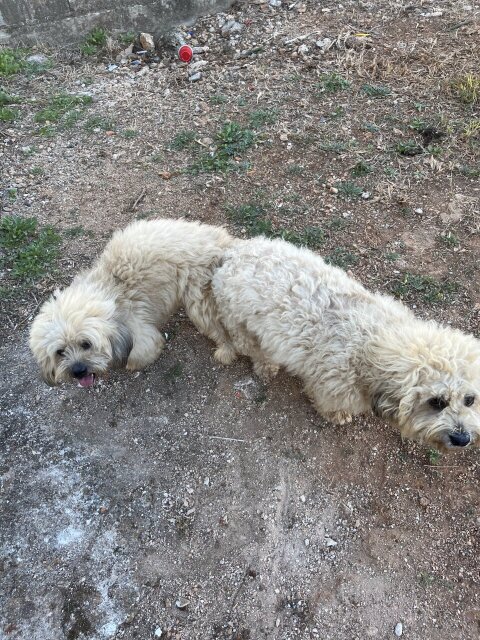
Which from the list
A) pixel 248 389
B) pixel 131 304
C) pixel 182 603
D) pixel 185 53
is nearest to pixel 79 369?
pixel 131 304

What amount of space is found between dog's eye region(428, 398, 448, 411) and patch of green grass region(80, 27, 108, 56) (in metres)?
7.59

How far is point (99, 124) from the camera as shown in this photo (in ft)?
21.4

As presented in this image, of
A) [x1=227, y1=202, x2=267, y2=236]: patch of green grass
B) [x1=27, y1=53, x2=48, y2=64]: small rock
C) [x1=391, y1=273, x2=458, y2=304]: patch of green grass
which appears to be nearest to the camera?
[x1=391, y1=273, x2=458, y2=304]: patch of green grass

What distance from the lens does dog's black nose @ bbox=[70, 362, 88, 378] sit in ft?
11.9

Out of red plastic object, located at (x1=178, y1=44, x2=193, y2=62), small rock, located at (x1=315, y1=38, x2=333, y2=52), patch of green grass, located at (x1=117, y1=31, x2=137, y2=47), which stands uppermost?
patch of green grass, located at (x1=117, y1=31, x2=137, y2=47)

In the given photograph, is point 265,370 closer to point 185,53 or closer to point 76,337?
point 76,337

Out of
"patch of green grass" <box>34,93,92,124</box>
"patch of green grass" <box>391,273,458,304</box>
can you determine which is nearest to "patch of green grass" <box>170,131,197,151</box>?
"patch of green grass" <box>34,93,92,124</box>

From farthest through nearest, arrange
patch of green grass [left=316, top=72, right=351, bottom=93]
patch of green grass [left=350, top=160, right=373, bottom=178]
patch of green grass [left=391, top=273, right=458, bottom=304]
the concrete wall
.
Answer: the concrete wall
patch of green grass [left=316, top=72, right=351, bottom=93]
patch of green grass [left=350, top=160, right=373, bottom=178]
patch of green grass [left=391, top=273, right=458, bottom=304]

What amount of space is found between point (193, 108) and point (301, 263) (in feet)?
13.3

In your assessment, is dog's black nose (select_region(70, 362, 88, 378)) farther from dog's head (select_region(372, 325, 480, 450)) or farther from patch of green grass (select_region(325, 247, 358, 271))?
patch of green grass (select_region(325, 247, 358, 271))

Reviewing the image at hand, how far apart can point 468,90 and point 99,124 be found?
5.07m

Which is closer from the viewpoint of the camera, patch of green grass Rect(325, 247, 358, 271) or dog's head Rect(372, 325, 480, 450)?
dog's head Rect(372, 325, 480, 450)

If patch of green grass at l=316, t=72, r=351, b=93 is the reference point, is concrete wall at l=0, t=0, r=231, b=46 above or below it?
above

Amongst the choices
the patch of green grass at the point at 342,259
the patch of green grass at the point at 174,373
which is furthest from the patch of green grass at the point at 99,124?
the patch of green grass at the point at 174,373
